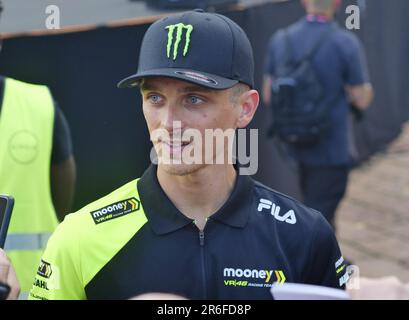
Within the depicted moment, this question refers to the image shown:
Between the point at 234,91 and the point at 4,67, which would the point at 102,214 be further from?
the point at 4,67

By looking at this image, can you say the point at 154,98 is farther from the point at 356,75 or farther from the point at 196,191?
the point at 356,75

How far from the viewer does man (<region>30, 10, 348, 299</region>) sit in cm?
225

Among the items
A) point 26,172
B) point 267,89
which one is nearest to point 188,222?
point 26,172

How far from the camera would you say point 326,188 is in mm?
4879

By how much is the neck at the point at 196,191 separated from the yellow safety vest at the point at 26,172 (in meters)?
1.11

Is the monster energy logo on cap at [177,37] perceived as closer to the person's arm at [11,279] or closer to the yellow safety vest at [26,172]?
the person's arm at [11,279]

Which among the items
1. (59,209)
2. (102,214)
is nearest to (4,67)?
(59,209)

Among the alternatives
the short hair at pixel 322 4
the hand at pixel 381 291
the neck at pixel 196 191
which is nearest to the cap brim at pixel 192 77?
the neck at pixel 196 191

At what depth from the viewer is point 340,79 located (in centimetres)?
479

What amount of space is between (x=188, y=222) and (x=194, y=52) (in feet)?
1.49

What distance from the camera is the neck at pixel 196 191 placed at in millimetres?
2389

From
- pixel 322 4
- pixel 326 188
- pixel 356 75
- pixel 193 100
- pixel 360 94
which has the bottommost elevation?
pixel 326 188
